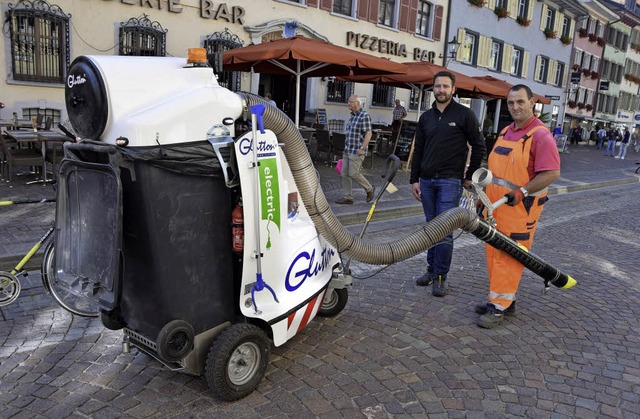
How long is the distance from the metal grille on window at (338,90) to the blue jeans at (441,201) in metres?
14.3

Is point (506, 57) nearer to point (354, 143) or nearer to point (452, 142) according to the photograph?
point (354, 143)

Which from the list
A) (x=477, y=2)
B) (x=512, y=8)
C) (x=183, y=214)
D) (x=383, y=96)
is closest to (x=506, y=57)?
(x=512, y=8)

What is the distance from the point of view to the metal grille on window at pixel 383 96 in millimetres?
20656

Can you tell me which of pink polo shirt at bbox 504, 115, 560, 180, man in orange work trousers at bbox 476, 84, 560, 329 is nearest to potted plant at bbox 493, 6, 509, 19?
man in orange work trousers at bbox 476, 84, 560, 329

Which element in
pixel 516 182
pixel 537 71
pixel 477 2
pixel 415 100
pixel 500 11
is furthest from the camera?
pixel 537 71

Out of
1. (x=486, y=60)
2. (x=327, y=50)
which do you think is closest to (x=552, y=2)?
(x=486, y=60)

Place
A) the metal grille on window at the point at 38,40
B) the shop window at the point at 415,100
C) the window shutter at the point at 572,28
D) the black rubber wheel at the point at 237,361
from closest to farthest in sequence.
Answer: the black rubber wheel at the point at 237,361 → the metal grille on window at the point at 38,40 → the shop window at the point at 415,100 → the window shutter at the point at 572,28

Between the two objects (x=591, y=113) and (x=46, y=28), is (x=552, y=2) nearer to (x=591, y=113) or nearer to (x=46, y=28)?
(x=591, y=113)

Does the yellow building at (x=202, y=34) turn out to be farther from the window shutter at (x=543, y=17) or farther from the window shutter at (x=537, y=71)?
the window shutter at (x=537, y=71)

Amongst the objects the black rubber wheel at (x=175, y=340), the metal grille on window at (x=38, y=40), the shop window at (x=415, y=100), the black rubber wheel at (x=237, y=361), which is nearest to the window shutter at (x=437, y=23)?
the shop window at (x=415, y=100)

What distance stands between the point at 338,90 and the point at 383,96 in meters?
3.00

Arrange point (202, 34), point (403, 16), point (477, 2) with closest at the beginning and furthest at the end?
1. point (202, 34)
2. point (403, 16)
3. point (477, 2)

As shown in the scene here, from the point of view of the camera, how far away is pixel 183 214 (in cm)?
246

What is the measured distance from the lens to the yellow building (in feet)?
36.6
